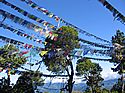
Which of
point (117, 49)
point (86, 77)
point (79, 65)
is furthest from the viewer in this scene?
point (86, 77)

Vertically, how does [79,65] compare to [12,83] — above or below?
above

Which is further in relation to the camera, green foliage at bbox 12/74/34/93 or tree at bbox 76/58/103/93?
tree at bbox 76/58/103/93

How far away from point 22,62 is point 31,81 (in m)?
3.63

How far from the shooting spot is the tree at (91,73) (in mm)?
49338

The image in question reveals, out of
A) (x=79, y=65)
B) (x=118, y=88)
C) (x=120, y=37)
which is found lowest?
(x=118, y=88)

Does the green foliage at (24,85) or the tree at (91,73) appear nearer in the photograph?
the green foliage at (24,85)

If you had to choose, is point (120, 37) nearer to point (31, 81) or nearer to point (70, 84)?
point (31, 81)

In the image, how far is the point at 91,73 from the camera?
2222 inches

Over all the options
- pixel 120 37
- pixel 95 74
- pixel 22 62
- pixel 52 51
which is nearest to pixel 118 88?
pixel 95 74

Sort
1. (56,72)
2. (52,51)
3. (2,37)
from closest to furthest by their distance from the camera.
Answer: (2,37) → (52,51) → (56,72)

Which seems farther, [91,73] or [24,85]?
[91,73]

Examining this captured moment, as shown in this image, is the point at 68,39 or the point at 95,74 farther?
the point at 95,74

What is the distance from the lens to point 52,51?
17.7 meters

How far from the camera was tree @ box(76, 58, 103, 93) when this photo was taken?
49338 millimetres
